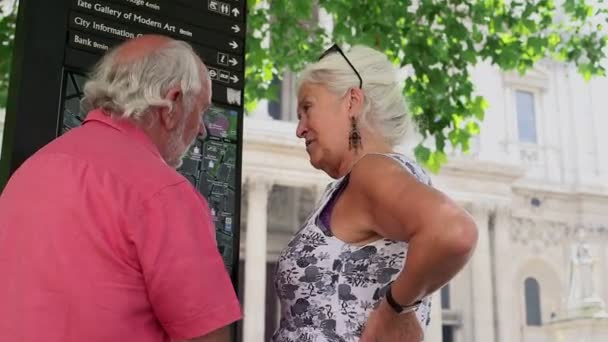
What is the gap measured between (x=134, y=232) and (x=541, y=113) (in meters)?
27.3

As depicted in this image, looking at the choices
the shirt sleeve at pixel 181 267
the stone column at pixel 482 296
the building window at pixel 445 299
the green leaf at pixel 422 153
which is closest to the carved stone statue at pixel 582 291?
the stone column at pixel 482 296

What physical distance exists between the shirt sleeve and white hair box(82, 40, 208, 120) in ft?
0.90

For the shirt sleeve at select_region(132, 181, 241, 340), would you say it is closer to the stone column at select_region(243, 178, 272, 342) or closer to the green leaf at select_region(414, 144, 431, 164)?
the green leaf at select_region(414, 144, 431, 164)

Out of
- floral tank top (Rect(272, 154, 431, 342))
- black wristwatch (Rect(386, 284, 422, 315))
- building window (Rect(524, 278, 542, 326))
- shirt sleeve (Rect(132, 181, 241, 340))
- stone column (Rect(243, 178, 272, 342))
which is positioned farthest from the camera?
building window (Rect(524, 278, 542, 326))

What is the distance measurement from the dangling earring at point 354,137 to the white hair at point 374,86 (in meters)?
0.03

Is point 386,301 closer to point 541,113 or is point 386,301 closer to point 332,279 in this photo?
point 332,279

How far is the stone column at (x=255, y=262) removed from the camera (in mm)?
19562

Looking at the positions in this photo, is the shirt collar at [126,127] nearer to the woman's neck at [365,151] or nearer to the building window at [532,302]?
the woman's neck at [365,151]

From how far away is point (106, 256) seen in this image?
1574 mm

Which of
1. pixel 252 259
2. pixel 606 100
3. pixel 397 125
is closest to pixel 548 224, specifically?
pixel 606 100

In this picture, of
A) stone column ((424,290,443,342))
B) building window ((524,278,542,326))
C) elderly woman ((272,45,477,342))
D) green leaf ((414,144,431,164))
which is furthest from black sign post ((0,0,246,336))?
building window ((524,278,542,326))

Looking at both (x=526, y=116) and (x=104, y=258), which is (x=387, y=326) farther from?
(x=526, y=116)

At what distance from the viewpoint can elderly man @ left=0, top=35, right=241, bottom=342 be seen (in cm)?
155

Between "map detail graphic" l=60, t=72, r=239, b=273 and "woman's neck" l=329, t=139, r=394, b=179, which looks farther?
"map detail graphic" l=60, t=72, r=239, b=273
